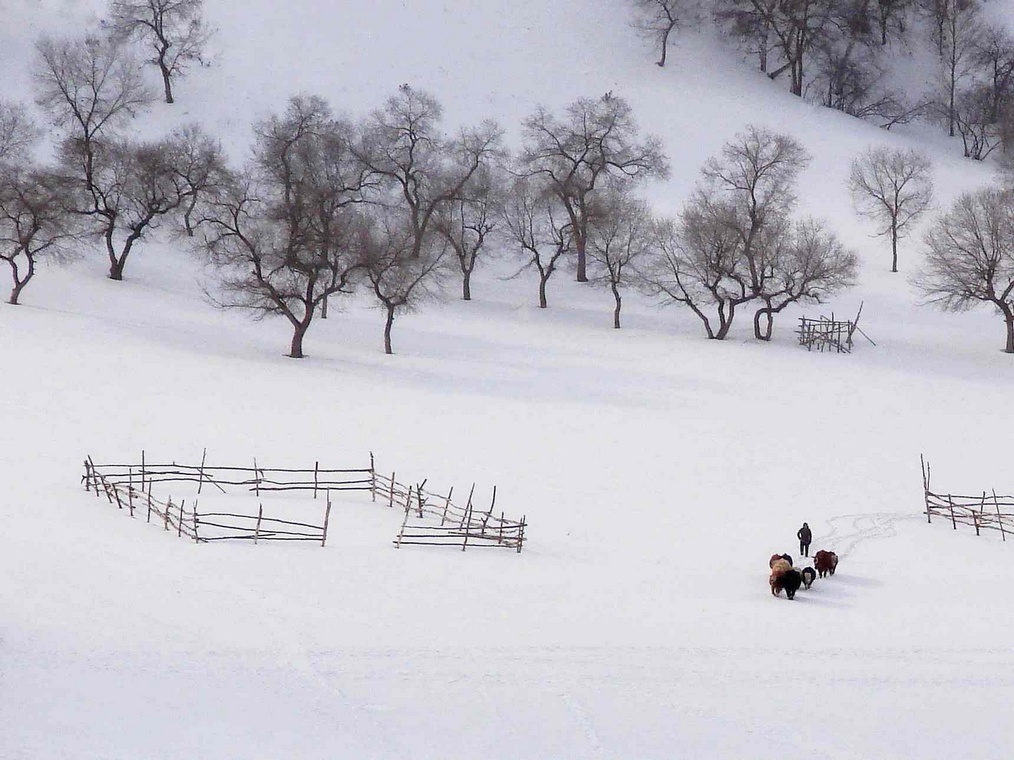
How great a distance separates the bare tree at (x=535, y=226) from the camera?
180 feet

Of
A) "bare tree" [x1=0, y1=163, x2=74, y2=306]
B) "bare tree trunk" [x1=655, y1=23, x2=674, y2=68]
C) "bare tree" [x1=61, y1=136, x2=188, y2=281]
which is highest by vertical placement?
"bare tree trunk" [x1=655, y1=23, x2=674, y2=68]

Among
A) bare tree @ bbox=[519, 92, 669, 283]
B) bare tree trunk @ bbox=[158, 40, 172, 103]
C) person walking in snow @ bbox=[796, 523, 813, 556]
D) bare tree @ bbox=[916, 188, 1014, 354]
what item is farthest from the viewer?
bare tree trunk @ bbox=[158, 40, 172, 103]

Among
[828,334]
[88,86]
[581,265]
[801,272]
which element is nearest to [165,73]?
[88,86]

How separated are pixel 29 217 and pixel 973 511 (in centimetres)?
3685

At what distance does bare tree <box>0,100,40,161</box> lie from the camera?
52.7 m

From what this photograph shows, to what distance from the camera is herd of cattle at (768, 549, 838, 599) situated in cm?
2128

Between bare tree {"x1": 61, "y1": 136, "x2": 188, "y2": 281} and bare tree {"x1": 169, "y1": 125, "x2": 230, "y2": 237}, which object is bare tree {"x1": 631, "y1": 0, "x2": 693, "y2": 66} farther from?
bare tree {"x1": 61, "y1": 136, "x2": 188, "y2": 281}

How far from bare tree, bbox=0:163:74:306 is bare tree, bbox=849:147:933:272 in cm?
4081

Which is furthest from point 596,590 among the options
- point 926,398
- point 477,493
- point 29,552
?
point 926,398

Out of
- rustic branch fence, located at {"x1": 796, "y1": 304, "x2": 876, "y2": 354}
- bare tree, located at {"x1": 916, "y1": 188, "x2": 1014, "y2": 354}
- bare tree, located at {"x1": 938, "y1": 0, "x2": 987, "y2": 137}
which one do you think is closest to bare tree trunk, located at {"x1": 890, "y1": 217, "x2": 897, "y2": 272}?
bare tree, located at {"x1": 916, "y1": 188, "x2": 1014, "y2": 354}

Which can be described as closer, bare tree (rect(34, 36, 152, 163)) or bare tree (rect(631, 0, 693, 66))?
bare tree (rect(34, 36, 152, 163))

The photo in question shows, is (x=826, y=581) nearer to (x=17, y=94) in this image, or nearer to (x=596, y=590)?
(x=596, y=590)

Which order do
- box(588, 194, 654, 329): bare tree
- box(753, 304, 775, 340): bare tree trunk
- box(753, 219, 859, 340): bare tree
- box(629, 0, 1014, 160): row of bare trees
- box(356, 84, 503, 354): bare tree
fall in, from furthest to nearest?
box(629, 0, 1014, 160): row of bare trees
box(356, 84, 503, 354): bare tree
box(588, 194, 654, 329): bare tree
box(753, 304, 775, 340): bare tree trunk
box(753, 219, 859, 340): bare tree

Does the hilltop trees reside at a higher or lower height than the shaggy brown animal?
higher
